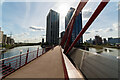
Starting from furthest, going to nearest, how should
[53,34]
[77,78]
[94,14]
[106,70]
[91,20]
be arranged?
[53,34], [91,20], [94,14], [77,78], [106,70]

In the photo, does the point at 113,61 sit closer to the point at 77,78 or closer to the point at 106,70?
the point at 106,70

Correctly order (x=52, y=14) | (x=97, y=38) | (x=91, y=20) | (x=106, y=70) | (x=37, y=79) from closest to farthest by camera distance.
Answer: (x=106, y=70), (x=37, y=79), (x=91, y=20), (x=97, y=38), (x=52, y=14)

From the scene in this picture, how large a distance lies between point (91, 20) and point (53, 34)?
11077cm

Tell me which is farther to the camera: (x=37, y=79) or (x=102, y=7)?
(x=102, y=7)

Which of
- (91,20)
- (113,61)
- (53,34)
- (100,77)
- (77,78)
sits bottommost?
(77,78)

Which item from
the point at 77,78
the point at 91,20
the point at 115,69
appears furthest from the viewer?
the point at 91,20

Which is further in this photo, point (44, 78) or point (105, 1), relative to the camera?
point (105, 1)

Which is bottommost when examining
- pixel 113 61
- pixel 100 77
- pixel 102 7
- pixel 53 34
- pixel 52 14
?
pixel 100 77

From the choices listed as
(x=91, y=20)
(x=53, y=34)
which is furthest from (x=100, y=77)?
(x=53, y=34)

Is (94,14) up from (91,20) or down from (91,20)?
up

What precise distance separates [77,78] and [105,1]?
536cm

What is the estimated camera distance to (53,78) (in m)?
3.35

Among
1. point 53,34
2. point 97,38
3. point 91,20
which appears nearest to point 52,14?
point 53,34

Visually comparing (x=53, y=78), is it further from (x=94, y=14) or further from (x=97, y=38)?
(x=97, y=38)
